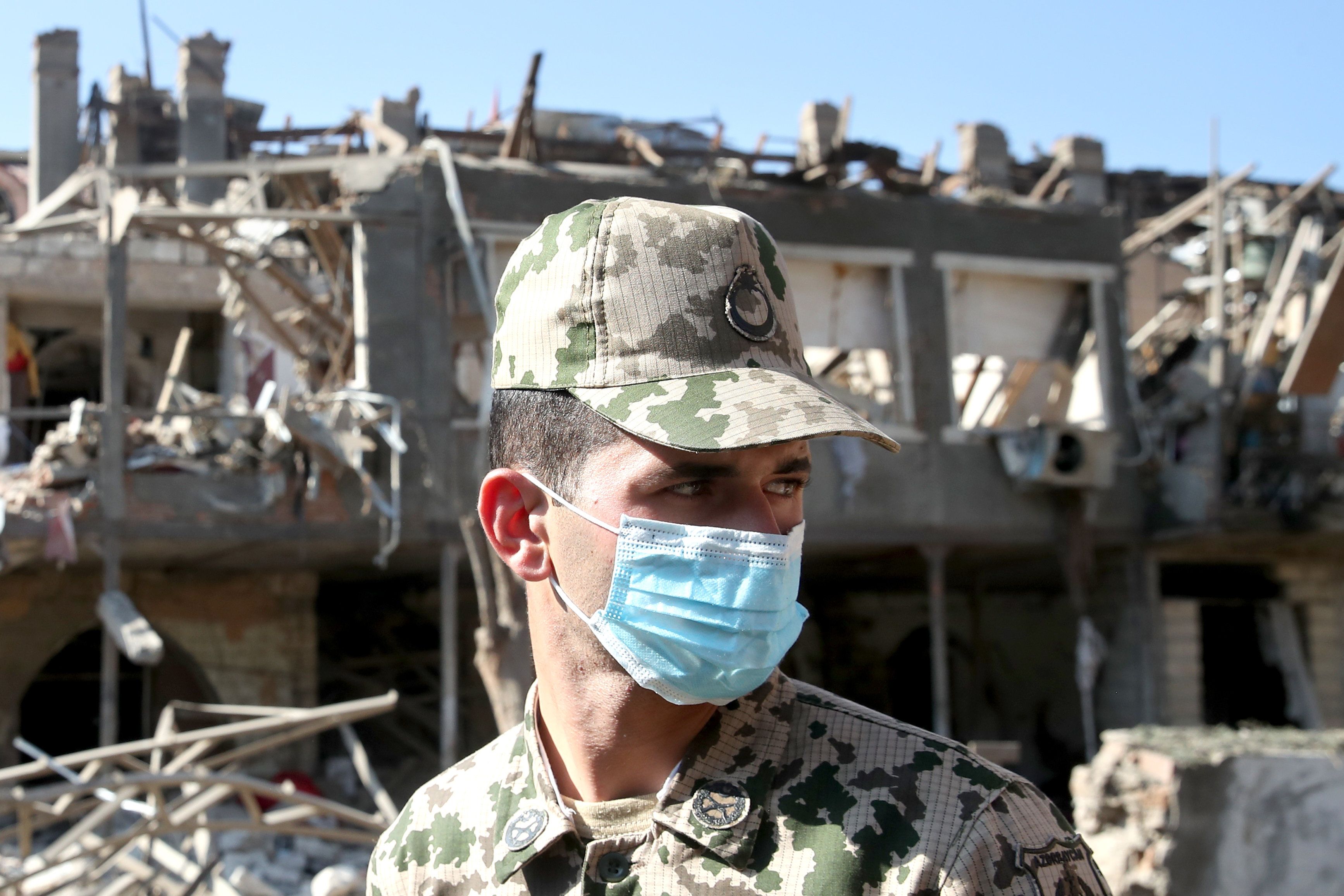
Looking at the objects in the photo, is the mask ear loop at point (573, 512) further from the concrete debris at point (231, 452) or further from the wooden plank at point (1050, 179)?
the wooden plank at point (1050, 179)

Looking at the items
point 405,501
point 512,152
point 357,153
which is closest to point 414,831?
point 405,501

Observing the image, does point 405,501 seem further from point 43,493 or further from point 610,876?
point 610,876

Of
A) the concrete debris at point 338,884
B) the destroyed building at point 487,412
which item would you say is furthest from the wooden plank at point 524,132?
the concrete debris at point 338,884

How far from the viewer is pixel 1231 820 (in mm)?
7477

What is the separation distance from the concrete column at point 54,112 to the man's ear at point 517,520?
1610cm

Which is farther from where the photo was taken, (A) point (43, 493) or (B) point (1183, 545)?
(B) point (1183, 545)

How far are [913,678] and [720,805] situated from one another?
53.5ft

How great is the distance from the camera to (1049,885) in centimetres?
166

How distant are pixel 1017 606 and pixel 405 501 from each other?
9.01m

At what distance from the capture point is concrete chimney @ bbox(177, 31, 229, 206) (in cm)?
1639

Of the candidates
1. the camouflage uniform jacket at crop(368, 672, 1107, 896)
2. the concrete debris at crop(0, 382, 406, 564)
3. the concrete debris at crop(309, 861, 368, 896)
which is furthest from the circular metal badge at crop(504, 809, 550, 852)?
the concrete debris at crop(0, 382, 406, 564)

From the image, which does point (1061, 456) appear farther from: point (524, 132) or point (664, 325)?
point (664, 325)

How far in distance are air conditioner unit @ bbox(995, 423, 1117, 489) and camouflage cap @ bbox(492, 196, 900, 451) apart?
1146 cm

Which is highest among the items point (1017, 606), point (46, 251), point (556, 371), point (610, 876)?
point (46, 251)
